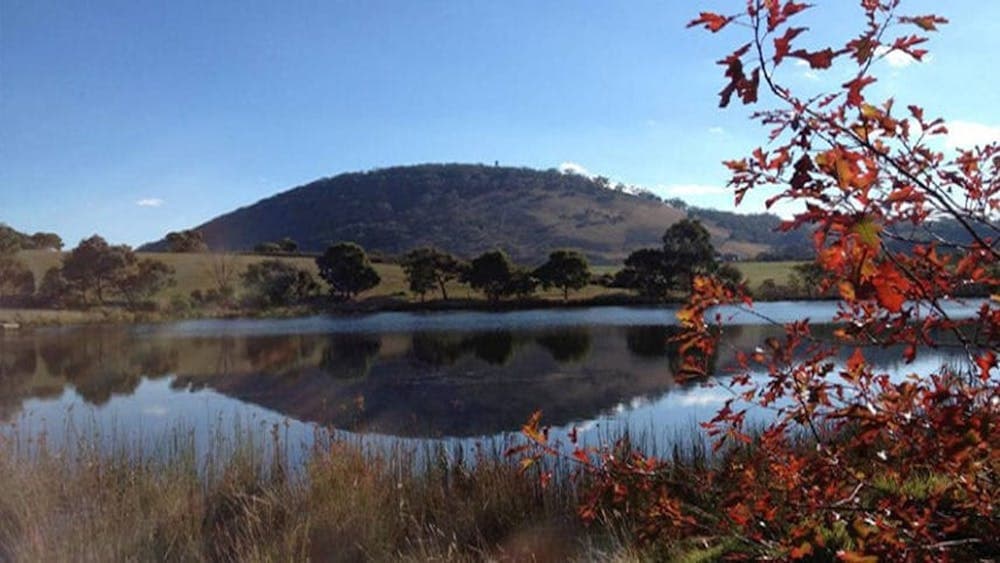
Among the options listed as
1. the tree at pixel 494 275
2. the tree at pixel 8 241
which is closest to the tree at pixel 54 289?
the tree at pixel 8 241

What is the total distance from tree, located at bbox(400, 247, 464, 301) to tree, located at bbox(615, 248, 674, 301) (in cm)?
1200

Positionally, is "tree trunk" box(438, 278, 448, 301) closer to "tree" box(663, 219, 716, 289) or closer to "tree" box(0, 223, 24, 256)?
"tree" box(663, 219, 716, 289)

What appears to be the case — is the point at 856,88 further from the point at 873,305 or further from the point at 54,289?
the point at 54,289

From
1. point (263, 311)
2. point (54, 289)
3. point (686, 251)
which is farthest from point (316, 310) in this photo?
point (686, 251)

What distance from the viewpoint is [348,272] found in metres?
55.7

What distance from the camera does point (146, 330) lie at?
119 ft

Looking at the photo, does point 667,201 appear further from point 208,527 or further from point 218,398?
point 208,527

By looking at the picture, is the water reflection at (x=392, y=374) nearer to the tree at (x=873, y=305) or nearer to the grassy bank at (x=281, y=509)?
the grassy bank at (x=281, y=509)

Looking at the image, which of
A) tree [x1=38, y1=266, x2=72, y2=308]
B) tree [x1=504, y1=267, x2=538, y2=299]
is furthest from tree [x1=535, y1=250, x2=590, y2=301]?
tree [x1=38, y1=266, x2=72, y2=308]

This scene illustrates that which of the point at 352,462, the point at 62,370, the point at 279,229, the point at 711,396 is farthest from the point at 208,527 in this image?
the point at 279,229

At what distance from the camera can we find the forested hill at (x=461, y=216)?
10738 centimetres

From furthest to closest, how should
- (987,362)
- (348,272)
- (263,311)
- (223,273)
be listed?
1. (223,273)
2. (348,272)
3. (263,311)
4. (987,362)

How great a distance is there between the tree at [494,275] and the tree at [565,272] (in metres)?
2.47

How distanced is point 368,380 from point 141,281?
130 feet
